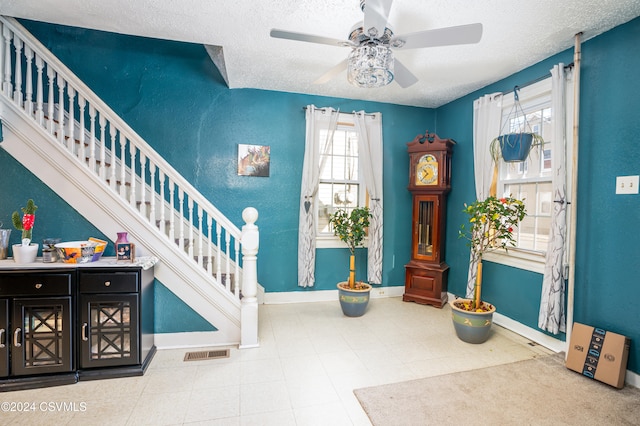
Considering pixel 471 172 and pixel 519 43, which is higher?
pixel 519 43

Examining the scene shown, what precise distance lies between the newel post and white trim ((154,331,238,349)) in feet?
0.54

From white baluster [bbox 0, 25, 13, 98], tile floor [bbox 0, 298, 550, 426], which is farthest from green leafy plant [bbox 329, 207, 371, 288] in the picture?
white baluster [bbox 0, 25, 13, 98]

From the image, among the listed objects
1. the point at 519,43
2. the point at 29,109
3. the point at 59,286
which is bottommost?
the point at 59,286

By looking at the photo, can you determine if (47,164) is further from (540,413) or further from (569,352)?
(569,352)

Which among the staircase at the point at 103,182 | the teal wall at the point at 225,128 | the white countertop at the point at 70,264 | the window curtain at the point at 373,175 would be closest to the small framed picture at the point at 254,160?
the teal wall at the point at 225,128

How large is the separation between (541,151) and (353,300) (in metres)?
2.55

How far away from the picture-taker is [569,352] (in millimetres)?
2418

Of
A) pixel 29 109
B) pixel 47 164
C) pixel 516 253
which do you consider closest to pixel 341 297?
pixel 516 253

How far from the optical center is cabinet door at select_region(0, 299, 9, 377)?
6.75 ft

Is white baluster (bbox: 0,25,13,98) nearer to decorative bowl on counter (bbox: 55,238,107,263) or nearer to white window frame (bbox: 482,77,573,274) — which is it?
decorative bowl on counter (bbox: 55,238,107,263)

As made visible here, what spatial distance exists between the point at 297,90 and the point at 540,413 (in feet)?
12.9

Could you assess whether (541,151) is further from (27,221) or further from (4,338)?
(4,338)

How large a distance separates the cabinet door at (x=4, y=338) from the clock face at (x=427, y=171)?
4260mm

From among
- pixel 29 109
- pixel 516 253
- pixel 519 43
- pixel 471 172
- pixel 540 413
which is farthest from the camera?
pixel 471 172
